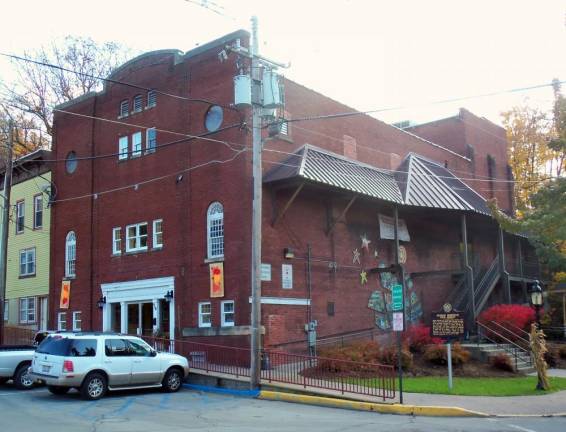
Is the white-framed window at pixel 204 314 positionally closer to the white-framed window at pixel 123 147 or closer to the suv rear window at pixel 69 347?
the suv rear window at pixel 69 347

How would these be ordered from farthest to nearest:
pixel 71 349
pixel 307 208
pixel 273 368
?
pixel 307 208 < pixel 273 368 < pixel 71 349

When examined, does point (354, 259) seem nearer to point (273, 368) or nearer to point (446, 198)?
point (446, 198)

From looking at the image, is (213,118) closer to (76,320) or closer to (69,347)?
(69,347)

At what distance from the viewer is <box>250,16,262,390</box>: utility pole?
1891 centimetres

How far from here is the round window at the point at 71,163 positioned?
106 feet

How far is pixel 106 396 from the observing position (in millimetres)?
18359

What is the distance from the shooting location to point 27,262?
35.9 m

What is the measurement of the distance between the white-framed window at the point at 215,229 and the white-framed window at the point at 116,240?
583cm

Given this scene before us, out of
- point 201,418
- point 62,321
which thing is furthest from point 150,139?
point 201,418

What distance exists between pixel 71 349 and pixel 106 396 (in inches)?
74.6

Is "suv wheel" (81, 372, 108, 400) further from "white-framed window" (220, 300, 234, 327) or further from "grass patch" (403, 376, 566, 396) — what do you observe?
"grass patch" (403, 376, 566, 396)

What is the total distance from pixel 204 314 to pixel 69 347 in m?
7.96

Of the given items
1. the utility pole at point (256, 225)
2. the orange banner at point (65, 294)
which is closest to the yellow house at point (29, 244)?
the orange banner at point (65, 294)

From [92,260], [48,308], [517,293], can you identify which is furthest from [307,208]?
A: [517,293]
